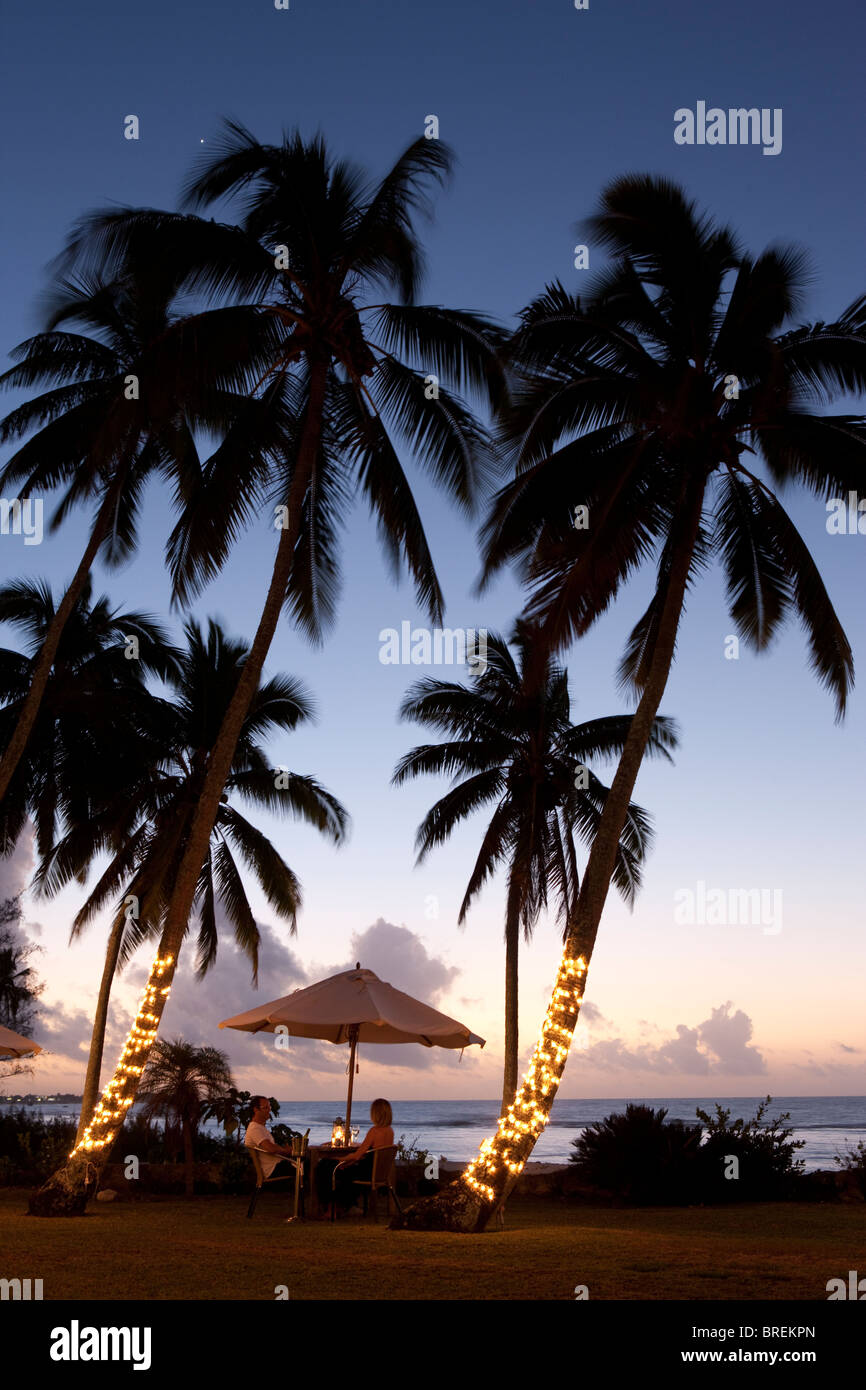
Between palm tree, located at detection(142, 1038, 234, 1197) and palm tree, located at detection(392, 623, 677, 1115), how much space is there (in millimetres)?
6338

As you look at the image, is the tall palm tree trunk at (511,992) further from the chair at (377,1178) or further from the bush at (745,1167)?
the chair at (377,1178)

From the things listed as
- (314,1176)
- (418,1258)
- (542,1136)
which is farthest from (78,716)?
(542,1136)

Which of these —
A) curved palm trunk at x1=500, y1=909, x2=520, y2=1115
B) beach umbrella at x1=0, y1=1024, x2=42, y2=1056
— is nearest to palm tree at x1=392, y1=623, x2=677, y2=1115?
curved palm trunk at x1=500, y1=909, x2=520, y2=1115

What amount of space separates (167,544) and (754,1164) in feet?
38.2

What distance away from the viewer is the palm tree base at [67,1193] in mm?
12781

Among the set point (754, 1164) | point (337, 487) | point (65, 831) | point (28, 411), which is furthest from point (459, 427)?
point (65, 831)

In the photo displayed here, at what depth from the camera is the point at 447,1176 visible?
18.5 meters

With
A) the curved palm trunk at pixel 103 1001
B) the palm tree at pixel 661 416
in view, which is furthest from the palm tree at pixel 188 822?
the palm tree at pixel 661 416

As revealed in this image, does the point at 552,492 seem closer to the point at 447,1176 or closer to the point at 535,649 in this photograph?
the point at 535,649

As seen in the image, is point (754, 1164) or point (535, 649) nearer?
point (535, 649)

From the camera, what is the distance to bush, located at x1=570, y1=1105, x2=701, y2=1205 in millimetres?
16875

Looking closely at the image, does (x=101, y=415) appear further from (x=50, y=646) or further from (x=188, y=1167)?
(x=188, y=1167)

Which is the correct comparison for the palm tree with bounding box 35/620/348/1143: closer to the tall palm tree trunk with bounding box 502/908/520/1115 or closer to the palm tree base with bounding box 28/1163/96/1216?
the tall palm tree trunk with bounding box 502/908/520/1115
